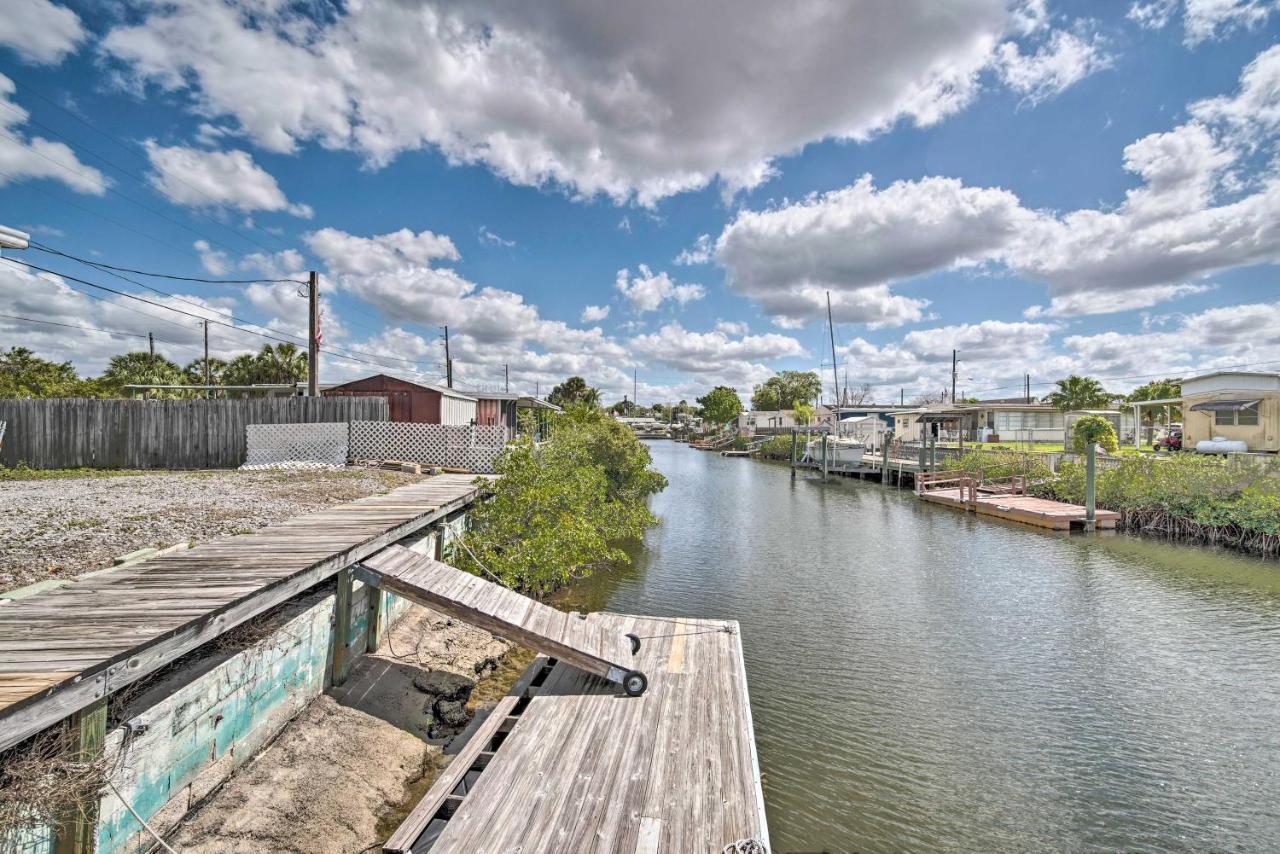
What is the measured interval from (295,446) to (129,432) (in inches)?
186

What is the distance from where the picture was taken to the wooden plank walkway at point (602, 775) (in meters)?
4.11

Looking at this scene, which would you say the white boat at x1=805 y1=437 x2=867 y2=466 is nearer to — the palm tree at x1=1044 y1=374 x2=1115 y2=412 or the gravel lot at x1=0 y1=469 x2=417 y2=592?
the palm tree at x1=1044 y1=374 x2=1115 y2=412

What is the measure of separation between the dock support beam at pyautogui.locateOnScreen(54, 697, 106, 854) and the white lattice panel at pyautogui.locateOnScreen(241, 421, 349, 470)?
14.6 m

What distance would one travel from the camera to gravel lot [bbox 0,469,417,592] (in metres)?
6.84

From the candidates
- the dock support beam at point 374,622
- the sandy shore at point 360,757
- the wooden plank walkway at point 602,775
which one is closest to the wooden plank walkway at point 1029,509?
the wooden plank walkway at point 602,775

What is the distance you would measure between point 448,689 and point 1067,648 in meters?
10.2

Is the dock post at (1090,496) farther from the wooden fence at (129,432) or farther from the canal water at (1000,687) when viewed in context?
the wooden fence at (129,432)

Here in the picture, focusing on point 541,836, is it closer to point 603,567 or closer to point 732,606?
point 732,606

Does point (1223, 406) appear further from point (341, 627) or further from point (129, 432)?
point (129, 432)

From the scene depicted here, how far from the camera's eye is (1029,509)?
72.6 ft

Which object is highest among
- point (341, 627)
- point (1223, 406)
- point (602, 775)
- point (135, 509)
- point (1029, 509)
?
point (1223, 406)

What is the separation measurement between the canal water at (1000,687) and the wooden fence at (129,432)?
12456mm

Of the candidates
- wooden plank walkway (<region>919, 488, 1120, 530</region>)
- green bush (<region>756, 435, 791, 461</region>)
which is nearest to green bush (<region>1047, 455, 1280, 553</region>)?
wooden plank walkway (<region>919, 488, 1120, 530</region>)

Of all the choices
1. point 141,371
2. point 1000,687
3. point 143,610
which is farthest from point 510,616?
point 141,371
